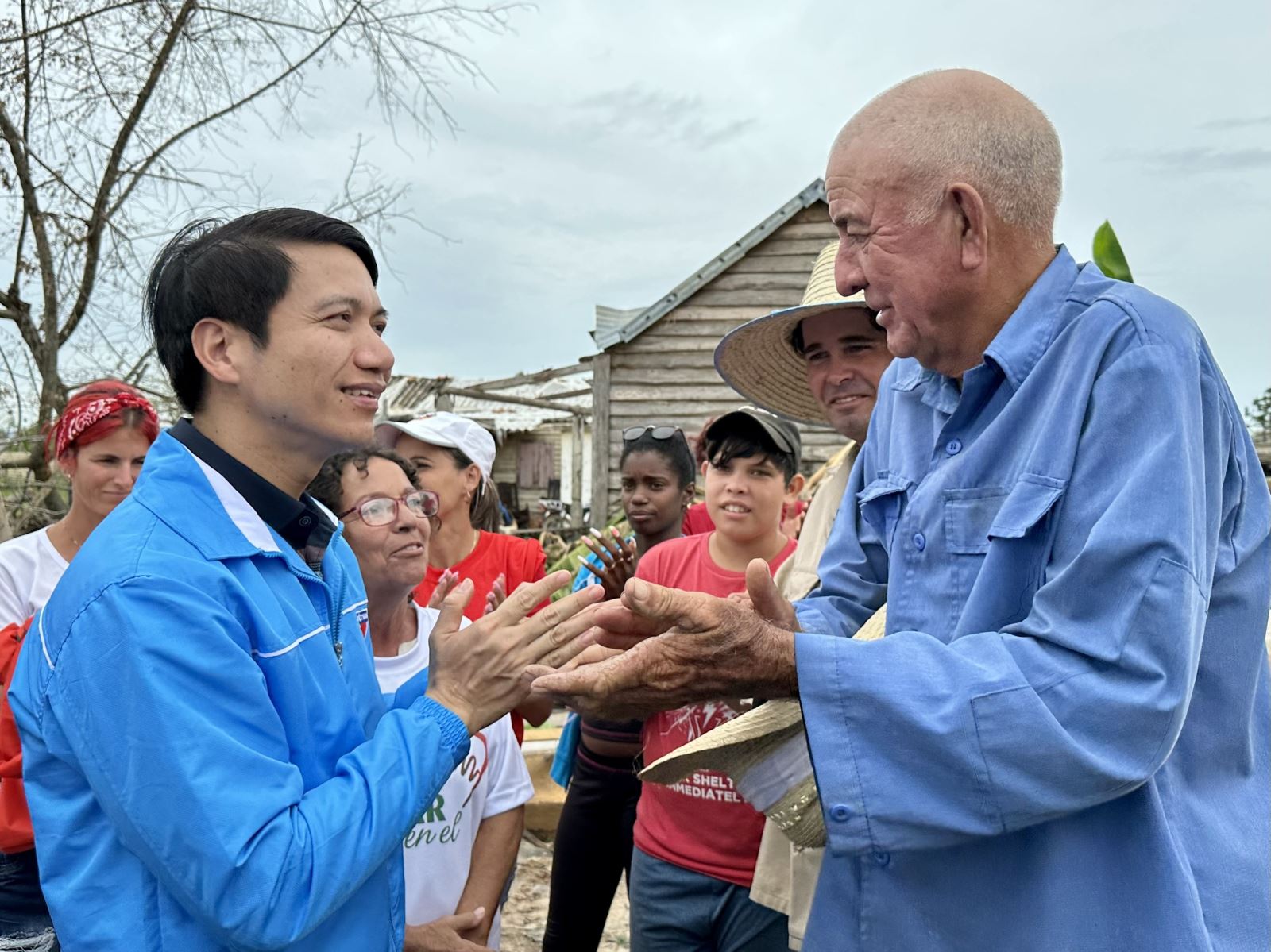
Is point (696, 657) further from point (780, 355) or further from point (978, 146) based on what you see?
point (780, 355)

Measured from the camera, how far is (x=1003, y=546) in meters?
1.59

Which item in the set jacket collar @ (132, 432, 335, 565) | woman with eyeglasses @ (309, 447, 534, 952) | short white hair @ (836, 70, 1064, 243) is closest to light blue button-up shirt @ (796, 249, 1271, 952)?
short white hair @ (836, 70, 1064, 243)

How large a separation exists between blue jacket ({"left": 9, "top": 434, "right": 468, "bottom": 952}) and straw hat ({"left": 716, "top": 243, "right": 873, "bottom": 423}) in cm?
186

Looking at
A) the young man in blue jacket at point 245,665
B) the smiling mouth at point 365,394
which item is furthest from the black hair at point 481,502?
the smiling mouth at point 365,394

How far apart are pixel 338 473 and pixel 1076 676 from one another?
2.53 m

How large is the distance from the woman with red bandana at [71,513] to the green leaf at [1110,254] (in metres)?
3.59

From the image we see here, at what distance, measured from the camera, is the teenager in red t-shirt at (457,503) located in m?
4.34

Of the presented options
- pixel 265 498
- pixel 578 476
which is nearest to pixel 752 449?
pixel 265 498

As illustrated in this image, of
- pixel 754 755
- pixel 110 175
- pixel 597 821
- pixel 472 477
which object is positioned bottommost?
pixel 597 821

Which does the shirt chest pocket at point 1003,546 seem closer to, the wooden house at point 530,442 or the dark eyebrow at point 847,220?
the dark eyebrow at point 847,220

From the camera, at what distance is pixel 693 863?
3.07 m

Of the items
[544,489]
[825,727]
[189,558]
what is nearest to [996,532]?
[825,727]

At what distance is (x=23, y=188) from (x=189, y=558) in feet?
18.4

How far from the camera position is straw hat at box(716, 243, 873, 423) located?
125 inches
